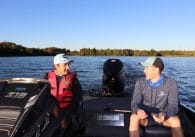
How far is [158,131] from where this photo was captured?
5.30 metres

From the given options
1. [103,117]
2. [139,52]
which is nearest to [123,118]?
[103,117]

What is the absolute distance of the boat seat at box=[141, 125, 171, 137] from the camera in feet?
17.4

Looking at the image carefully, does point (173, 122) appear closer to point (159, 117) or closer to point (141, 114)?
point (159, 117)

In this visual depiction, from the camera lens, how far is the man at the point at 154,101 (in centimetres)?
492

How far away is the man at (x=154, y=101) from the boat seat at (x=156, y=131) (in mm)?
185

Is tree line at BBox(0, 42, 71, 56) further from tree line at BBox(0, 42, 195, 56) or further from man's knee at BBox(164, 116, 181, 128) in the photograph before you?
man's knee at BBox(164, 116, 181, 128)

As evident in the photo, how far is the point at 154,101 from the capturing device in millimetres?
5223

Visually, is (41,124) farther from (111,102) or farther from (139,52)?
(139,52)

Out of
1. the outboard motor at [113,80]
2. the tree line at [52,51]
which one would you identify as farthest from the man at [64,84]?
the tree line at [52,51]

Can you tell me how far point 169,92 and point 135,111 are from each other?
0.52 meters

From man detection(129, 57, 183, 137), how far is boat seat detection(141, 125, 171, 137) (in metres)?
0.19

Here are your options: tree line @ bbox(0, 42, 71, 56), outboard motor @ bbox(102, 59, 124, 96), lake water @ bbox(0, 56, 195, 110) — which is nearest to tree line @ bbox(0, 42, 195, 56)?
tree line @ bbox(0, 42, 71, 56)

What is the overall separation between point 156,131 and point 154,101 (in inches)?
16.4

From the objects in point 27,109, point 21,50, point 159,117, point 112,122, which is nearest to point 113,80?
point 112,122
